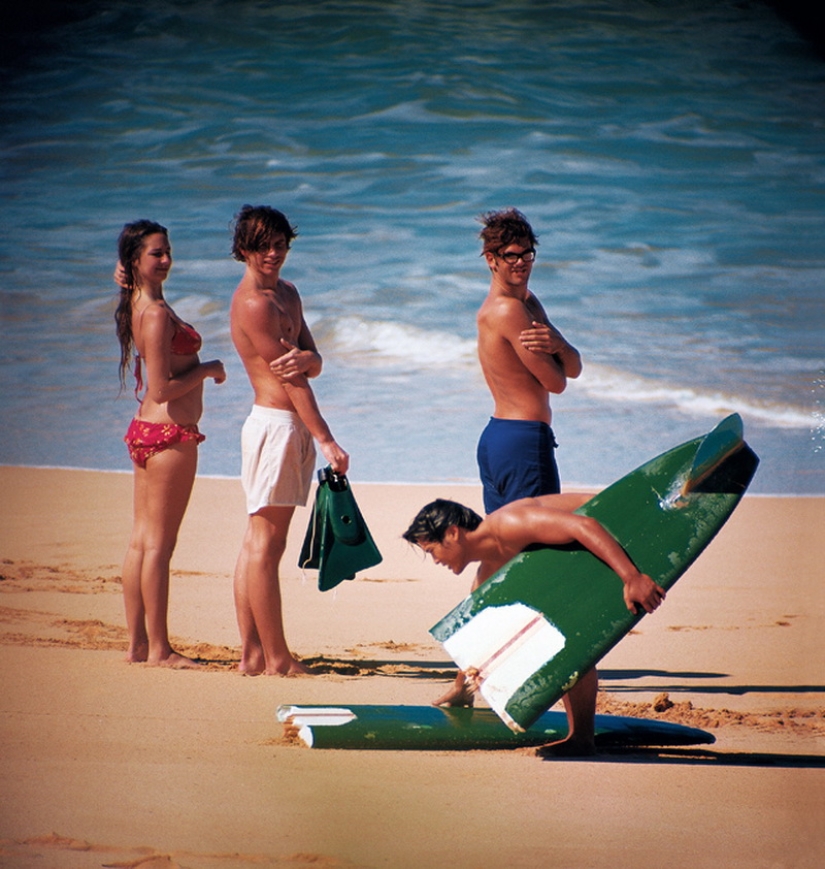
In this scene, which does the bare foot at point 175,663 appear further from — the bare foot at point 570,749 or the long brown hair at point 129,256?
the bare foot at point 570,749

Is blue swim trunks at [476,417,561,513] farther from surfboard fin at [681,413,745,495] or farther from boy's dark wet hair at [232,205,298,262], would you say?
boy's dark wet hair at [232,205,298,262]

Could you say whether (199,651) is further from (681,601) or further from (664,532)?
(681,601)

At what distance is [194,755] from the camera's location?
2.77 meters

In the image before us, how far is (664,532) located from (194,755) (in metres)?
1.27

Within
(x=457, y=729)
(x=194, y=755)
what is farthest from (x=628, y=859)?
(x=194, y=755)

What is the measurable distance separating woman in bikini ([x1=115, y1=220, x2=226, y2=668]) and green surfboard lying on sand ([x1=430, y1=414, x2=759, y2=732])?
1.20m

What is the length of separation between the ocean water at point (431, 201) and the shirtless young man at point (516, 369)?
2.69 feet

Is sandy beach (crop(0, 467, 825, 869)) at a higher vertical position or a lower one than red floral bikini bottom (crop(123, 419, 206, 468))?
lower

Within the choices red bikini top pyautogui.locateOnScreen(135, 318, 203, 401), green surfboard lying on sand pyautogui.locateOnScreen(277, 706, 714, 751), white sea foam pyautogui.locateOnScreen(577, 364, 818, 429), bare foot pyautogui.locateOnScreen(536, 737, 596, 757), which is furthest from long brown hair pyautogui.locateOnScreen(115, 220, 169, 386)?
white sea foam pyautogui.locateOnScreen(577, 364, 818, 429)

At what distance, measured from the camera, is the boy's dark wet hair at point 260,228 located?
354 cm

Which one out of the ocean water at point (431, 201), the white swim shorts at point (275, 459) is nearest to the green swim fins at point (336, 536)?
the white swim shorts at point (275, 459)

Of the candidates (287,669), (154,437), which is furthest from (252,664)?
(154,437)

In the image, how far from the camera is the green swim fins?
3.47 metres

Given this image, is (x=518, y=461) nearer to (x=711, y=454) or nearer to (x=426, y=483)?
(x=711, y=454)
